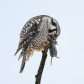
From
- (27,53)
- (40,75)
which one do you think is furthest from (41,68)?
(27,53)

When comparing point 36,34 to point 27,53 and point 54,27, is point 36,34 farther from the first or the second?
point 54,27

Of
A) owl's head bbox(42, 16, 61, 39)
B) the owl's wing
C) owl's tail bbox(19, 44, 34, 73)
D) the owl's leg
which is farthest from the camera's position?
owl's head bbox(42, 16, 61, 39)

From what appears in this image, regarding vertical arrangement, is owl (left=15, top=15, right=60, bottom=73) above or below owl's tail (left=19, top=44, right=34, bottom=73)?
above

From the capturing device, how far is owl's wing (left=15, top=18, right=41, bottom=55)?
4.23 meters

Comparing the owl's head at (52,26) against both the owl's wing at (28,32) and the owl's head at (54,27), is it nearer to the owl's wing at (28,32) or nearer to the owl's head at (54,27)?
the owl's head at (54,27)

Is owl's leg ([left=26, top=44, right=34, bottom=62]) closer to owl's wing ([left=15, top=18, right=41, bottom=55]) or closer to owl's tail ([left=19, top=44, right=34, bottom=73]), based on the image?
owl's tail ([left=19, top=44, right=34, bottom=73])

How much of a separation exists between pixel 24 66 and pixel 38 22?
1.33m

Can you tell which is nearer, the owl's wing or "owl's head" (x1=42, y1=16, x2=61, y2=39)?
the owl's wing

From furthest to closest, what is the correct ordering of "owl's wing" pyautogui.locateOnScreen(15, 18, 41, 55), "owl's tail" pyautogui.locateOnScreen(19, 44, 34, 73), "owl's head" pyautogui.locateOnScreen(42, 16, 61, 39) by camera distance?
"owl's head" pyautogui.locateOnScreen(42, 16, 61, 39) → "owl's wing" pyautogui.locateOnScreen(15, 18, 41, 55) → "owl's tail" pyautogui.locateOnScreen(19, 44, 34, 73)

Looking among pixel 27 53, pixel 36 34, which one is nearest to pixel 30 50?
pixel 27 53

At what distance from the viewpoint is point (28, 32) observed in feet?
14.4

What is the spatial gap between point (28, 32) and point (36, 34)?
0.21 meters

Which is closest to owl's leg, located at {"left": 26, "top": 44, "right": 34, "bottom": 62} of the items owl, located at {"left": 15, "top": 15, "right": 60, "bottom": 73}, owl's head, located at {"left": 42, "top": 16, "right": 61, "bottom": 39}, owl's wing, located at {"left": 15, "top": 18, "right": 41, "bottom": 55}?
owl, located at {"left": 15, "top": 15, "right": 60, "bottom": 73}

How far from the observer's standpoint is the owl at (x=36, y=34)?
416 centimetres
